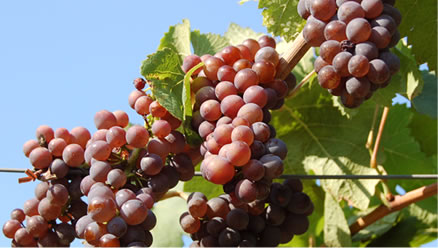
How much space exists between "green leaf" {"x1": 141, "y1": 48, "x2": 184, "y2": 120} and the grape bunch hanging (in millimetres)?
34

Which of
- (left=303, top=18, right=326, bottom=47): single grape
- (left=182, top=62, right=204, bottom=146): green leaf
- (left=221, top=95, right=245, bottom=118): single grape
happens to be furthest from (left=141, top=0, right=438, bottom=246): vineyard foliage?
(left=303, top=18, right=326, bottom=47): single grape

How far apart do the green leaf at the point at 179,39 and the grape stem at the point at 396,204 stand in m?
0.75

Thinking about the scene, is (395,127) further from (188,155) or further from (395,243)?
(188,155)

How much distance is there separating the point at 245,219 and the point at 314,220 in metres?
0.83

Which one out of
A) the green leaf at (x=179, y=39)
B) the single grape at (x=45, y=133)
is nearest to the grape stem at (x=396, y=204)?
the green leaf at (x=179, y=39)

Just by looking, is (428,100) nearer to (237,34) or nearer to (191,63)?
(237,34)

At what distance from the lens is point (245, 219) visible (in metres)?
1.32

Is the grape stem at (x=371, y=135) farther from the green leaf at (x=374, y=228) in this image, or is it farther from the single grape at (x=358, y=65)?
the single grape at (x=358, y=65)

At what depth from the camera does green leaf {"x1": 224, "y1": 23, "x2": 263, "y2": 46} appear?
2.01m

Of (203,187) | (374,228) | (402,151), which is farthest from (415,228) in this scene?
(203,187)

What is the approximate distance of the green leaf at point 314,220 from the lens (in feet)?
6.38

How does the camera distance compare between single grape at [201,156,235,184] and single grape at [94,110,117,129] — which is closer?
single grape at [201,156,235,184]

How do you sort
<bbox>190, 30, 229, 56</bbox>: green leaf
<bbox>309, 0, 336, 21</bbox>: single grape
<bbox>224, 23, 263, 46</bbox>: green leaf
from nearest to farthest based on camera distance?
<bbox>309, 0, 336, 21</bbox>: single grape → <bbox>190, 30, 229, 56</bbox>: green leaf → <bbox>224, 23, 263, 46</bbox>: green leaf

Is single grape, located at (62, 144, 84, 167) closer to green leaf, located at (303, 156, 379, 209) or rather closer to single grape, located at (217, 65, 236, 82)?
single grape, located at (217, 65, 236, 82)
